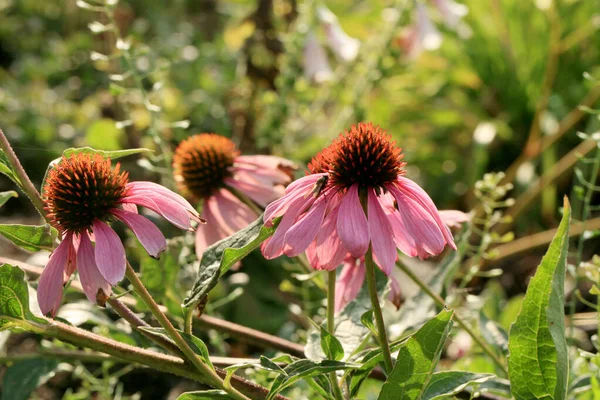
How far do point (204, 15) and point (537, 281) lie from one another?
3.03 m

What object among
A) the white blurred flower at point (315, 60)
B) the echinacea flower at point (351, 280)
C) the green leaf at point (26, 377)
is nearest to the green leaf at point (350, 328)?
the echinacea flower at point (351, 280)

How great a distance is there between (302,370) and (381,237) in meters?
0.13

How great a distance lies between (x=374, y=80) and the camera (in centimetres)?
161

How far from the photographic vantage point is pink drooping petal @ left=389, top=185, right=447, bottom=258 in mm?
644

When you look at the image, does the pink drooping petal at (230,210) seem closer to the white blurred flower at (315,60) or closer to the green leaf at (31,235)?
the green leaf at (31,235)

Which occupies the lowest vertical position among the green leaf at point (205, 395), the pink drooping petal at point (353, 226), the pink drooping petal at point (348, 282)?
the green leaf at point (205, 395)

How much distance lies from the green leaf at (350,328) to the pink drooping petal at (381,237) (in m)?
0.09

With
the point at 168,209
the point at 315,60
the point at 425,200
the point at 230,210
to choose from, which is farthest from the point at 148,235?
the point at 315,60

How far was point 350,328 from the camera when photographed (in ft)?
2.60

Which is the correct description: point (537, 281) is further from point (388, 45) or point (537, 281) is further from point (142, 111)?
point (142, 111)

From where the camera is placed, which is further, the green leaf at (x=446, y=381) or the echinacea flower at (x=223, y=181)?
the echinacea flower at (x=223, y=181)

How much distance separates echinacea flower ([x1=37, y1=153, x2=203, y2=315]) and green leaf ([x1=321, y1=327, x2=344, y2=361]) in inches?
5.9

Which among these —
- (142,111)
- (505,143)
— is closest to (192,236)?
(142,111)

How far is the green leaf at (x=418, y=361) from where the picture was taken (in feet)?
1.96
